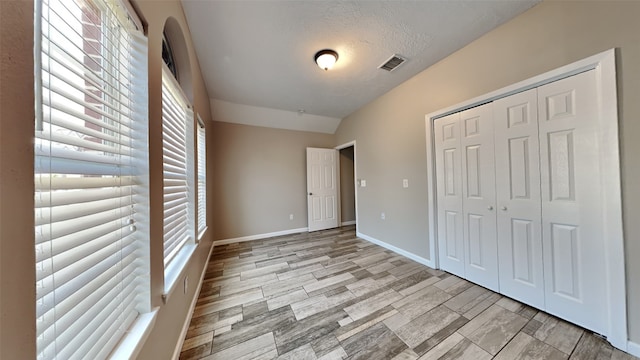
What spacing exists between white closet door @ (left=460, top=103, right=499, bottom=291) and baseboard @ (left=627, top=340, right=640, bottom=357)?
72 cm

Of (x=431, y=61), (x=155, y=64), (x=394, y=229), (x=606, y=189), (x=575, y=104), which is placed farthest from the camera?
(x=394, y=229)

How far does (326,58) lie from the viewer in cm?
212

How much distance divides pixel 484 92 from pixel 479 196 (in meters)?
1.08

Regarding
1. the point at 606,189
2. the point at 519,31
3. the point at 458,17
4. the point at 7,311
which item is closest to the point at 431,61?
the point at 458,17

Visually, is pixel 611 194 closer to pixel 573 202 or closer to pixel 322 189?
pixel 573 202

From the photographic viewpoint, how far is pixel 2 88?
1.29 feet

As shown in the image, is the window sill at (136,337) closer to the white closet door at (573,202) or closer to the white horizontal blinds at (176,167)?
the white horizontal blinds at (176,167)

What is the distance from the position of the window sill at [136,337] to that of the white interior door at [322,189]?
343 centimetres

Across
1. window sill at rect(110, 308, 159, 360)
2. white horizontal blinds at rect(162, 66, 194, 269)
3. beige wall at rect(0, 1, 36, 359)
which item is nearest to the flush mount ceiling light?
white horizontal blinds at rect(162, 66, 194, 269)

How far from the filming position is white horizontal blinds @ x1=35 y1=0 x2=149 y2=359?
52cm

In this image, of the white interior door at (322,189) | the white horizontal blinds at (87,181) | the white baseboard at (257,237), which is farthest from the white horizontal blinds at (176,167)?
the white interior door at (322,189)

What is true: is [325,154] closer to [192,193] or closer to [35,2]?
[192,193]

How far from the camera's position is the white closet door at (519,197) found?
1.71 metres

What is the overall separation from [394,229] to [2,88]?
11.1 ft
